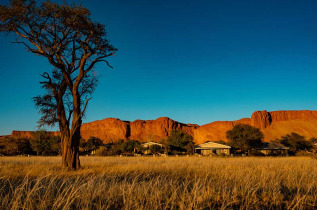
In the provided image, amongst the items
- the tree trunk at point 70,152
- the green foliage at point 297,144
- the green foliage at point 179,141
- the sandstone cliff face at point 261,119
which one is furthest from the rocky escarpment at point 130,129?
the tree trunk at point 70,152

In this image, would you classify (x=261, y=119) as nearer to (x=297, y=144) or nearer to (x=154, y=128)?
(x=297, y=144)

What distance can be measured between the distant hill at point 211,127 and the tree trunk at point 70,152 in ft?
324

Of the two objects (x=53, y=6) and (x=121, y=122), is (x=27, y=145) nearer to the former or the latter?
(x=53, y=6)

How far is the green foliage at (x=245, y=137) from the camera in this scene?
50.6 m

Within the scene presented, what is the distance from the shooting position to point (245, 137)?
167 ft

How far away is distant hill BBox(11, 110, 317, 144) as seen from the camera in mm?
110000

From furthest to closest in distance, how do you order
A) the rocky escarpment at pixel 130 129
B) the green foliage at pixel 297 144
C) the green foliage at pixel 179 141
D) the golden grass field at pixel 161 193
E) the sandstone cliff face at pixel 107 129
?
the rocky escarpment at pixel 130 129, the sandstone cliff face at pixel 107 129, the green foliage at pixel 179 141, the green foliage at pixel 297 144, the golden grass field at pixel 161 193

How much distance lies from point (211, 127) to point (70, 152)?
4825 inches

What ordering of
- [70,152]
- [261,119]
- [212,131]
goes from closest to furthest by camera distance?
[70,152] → [261,119] → [212,131]

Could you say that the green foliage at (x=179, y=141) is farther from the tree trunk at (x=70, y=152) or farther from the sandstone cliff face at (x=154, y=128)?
the sandstone cliff face at (x=154, y=128)

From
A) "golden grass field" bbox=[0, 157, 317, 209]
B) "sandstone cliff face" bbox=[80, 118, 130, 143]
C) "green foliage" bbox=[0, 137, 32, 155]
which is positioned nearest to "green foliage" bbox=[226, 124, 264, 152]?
"golden grass field" bbox=[0, 157, 317, 209]

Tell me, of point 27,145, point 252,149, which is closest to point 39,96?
point 252,149

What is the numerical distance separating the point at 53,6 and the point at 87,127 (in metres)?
151

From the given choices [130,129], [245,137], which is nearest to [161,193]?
[245,137]
